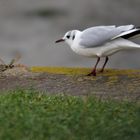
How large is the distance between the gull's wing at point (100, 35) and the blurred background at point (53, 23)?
3.07 meters

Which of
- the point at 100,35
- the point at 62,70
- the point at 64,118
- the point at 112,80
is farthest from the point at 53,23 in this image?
the point at 64,118

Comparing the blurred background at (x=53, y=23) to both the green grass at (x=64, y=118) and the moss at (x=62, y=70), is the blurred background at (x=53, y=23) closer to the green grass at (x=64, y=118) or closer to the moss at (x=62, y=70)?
the moss at (x=62, y=70)

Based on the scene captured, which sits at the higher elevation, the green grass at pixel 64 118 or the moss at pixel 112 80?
the moss at pixel 112 80

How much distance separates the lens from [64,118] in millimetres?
6605

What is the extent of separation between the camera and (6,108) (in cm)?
698

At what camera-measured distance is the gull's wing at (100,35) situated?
27.3 feet

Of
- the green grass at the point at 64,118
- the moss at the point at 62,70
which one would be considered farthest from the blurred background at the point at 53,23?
the green grass at the point at 64,118

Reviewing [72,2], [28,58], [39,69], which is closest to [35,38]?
[28,58]

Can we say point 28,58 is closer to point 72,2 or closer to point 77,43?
point 72,2

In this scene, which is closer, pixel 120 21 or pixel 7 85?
pixel 7 85

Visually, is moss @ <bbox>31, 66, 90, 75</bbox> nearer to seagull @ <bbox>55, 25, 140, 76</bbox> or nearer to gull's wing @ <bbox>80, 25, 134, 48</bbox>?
seagull @ <bbox>55, 25, 140, 76</bbox>

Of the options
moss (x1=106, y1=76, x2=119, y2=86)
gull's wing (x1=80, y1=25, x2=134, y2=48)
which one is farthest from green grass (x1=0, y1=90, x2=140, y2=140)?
gull's wing (x1=80, y1=25, x2=134, y2=48)

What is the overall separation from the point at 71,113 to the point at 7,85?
1.60 meters

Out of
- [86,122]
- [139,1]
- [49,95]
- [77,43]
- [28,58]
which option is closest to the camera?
[86,122]
